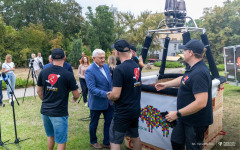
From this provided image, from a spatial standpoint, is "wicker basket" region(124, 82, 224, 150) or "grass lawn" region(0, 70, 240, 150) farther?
"grass lawn" region(0, 70, 240, 150)

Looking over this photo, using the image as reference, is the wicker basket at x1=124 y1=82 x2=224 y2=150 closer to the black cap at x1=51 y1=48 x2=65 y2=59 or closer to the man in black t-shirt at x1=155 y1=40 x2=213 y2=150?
the man in black t-shirt at x1=155 y1=40 x2=213 y2=150

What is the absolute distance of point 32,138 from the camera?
466cm

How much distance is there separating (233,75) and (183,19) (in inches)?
257

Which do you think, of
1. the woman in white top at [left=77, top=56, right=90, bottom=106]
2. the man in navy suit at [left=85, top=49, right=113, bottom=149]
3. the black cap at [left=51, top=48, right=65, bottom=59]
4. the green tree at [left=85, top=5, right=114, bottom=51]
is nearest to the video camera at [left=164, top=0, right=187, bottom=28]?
the man in navy suit at [left=85, top=49, right=113, bottom=149]

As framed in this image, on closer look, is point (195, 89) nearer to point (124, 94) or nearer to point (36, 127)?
point (124, 94)

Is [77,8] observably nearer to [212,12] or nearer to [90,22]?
[90,22]

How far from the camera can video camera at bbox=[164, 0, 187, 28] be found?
4.10 m

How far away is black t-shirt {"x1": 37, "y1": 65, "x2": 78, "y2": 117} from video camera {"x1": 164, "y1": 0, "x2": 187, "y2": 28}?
7.83ft

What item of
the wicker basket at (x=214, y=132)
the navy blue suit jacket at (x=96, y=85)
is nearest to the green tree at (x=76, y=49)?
the navy blue suit jacket at (x=96, y=85)

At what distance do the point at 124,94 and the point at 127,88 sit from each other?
89 mm

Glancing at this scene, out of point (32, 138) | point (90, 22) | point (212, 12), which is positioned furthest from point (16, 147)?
point (212, 12)

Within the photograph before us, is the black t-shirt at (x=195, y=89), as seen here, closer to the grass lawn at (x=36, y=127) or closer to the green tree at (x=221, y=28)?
the grass lawn at (x=36, y=127)

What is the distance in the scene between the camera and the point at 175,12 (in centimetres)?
412

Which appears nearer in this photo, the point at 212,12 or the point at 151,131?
the point at 151,131
